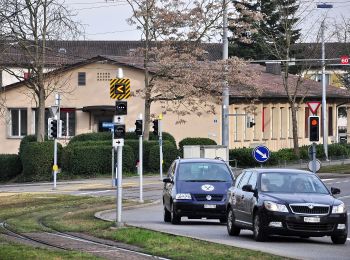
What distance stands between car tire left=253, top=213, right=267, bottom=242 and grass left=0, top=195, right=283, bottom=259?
1.34 m

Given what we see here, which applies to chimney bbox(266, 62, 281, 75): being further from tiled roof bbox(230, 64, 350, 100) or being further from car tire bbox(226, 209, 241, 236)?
car tire bbox(226, 209, 241, 236)

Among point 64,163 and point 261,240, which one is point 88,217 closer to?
point 261,240

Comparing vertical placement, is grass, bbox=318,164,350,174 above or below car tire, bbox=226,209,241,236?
below

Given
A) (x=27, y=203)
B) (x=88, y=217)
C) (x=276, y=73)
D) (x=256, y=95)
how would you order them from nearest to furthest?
(x=88, y=217), (x=27, y=203), (x=256, y=95), (x=276, y=73)

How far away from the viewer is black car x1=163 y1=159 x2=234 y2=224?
1040 inches

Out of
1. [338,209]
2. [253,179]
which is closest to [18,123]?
[253,179]

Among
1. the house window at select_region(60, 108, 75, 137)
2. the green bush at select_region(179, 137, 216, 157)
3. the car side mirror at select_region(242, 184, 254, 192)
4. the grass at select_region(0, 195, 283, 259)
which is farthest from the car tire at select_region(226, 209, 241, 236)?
the house window at select_region(60, 108, 75, 137)

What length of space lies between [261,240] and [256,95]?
49381 millimetres

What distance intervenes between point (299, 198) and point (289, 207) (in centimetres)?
41

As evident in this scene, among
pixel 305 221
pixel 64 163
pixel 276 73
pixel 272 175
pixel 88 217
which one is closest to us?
pixel 305 221

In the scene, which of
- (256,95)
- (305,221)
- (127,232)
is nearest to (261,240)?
(305,221)

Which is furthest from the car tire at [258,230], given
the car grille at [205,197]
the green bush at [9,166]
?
the green bush at [9,166]

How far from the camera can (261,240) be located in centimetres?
2012

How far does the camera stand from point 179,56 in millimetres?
64875
